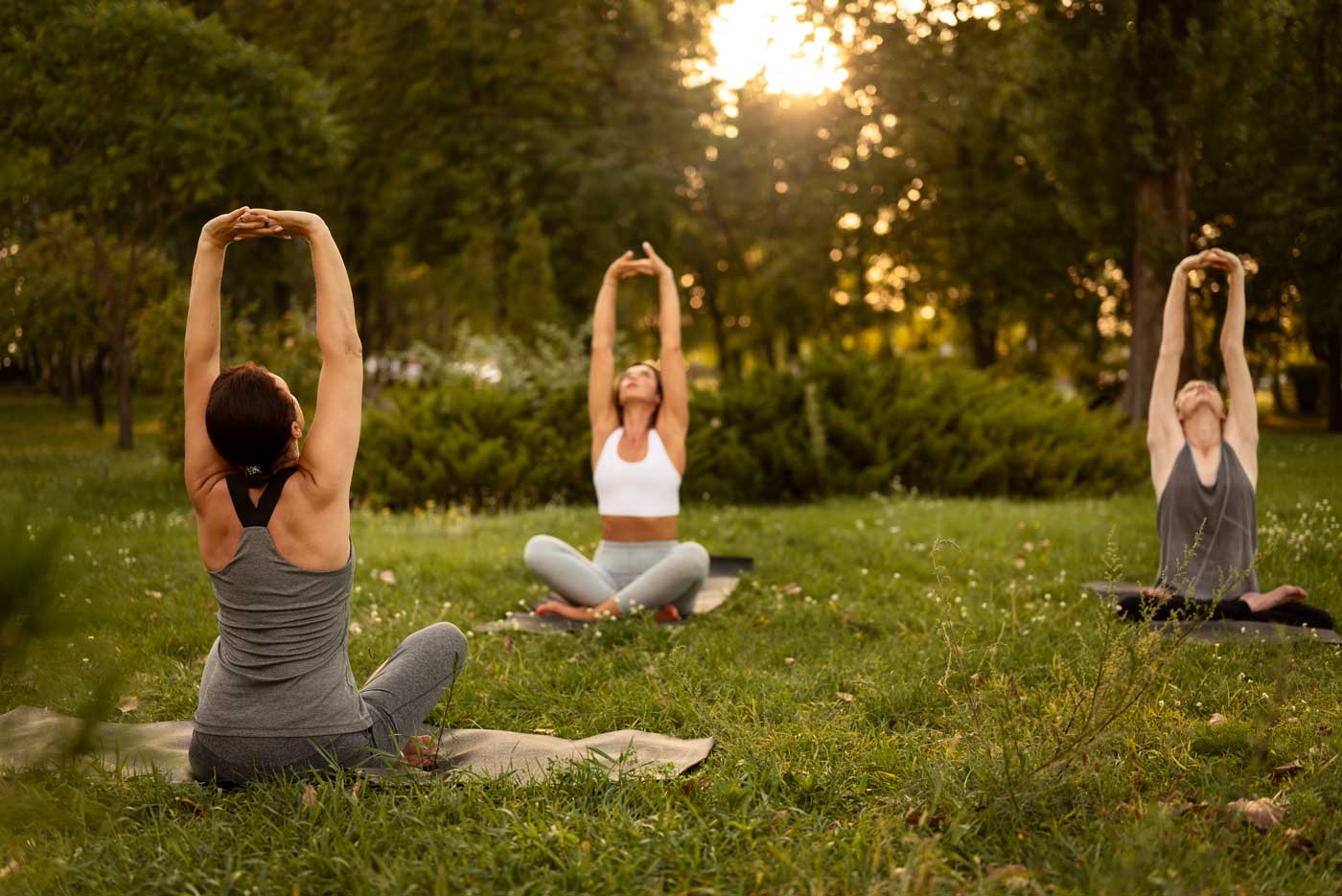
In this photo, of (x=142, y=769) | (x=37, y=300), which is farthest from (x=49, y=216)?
(x=142, y=769)

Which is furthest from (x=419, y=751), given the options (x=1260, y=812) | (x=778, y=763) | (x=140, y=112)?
(x=140, y=112)

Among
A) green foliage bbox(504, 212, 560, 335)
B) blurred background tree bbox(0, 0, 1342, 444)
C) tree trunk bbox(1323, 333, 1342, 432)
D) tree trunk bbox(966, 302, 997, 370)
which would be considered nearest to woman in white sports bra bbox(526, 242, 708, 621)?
blurred background tree bbox(0, 0, 1342, 444)

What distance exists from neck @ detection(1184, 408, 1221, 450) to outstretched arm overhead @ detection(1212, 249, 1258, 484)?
66 millimetres

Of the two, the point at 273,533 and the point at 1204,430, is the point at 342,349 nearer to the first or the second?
the point at 273,533

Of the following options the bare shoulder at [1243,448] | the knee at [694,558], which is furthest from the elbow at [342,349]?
the bare shoulder at [1243,448]

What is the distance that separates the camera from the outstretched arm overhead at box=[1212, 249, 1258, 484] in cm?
570

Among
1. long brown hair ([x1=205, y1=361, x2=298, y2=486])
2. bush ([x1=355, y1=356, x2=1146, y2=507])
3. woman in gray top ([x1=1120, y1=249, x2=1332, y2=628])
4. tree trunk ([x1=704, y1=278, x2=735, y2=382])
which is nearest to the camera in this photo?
long brown hair ([x1=205, y1=361, x2=298, y2=486])

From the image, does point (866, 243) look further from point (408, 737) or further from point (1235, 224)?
point (408, 737)

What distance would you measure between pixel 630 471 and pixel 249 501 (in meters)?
3.35

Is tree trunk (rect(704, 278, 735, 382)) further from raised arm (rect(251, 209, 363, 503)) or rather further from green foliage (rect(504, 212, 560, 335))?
raised arm (rect(251, 209, 363, 503))

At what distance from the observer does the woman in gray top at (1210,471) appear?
18.7 feet

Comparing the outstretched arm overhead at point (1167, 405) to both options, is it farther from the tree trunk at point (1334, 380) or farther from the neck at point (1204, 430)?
the tree trunk at point (1334, 380)

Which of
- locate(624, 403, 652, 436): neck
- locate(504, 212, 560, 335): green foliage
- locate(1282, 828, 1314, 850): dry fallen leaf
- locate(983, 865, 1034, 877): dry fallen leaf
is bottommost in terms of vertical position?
locate(1282, 828, 1314, 850): dry fallen leaf

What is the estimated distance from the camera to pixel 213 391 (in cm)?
330
